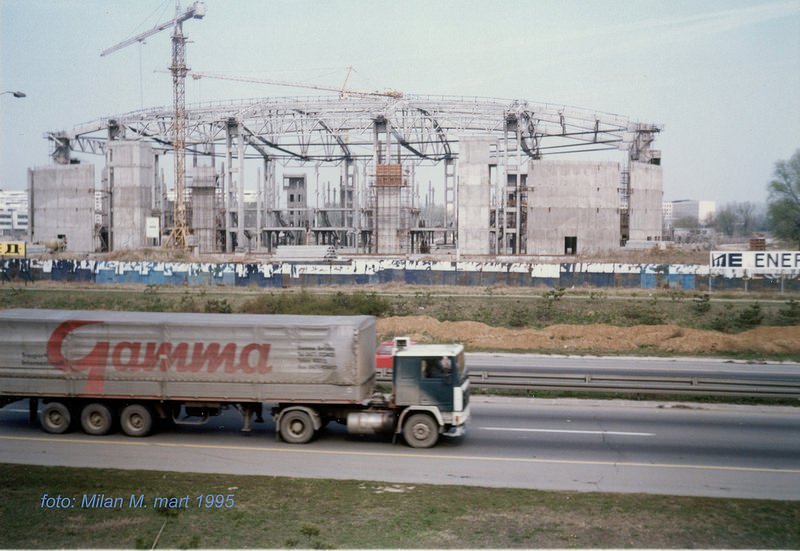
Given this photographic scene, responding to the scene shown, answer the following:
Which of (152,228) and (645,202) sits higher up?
(645,202)

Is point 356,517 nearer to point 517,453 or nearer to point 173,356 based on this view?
point 517,453

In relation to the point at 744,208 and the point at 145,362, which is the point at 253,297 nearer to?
the point at 145,362

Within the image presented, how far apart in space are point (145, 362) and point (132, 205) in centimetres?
7226

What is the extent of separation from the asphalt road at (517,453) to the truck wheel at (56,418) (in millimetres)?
241

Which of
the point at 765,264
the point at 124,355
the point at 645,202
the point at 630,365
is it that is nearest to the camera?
the point at 124,355

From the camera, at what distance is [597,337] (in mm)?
33594

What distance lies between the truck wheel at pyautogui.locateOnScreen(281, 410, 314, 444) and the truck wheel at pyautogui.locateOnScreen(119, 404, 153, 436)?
3.19m

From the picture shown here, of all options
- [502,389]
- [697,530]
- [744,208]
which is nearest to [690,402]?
[502,389]

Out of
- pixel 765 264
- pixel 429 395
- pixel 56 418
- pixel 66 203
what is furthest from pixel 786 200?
pixel 66 203

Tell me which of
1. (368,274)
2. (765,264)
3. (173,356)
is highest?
(765,264)

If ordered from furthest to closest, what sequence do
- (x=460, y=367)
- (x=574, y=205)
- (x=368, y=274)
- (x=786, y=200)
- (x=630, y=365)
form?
(x=574, y=205) < (x=368, y=274) < (x=786, y=200) < (x=630, y=365) < (x=460, y=367)

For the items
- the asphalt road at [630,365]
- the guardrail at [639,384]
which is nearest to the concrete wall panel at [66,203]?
the asphalt road at [630,365]

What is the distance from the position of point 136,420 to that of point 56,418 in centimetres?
194

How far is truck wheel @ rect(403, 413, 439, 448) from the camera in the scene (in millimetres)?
14683
